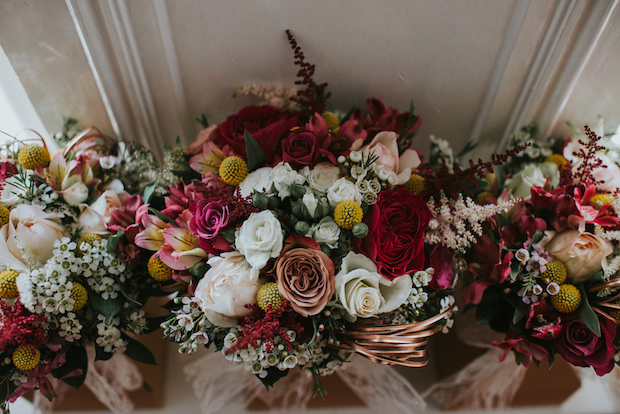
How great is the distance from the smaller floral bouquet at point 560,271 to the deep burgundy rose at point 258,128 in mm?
521

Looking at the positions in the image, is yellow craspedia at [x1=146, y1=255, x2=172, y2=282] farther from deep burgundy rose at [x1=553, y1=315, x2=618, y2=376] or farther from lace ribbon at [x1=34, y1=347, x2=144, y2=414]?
deep burgundy rose at [x1=553, y1=315, x2=618, y2=376]

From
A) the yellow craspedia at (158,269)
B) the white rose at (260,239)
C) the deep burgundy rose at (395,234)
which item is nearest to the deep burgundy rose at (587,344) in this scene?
the deep burgundy rose at (395,234)

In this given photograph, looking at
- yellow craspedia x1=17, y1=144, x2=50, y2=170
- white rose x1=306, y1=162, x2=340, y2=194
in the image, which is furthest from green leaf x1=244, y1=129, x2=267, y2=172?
yellow craspedia x1=17, y1=144, x2=50, y2=170

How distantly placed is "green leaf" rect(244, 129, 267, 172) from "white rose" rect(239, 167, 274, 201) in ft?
0.06

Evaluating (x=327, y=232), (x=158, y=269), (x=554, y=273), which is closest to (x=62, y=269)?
(x=158, y=269)

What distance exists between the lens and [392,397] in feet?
3.32

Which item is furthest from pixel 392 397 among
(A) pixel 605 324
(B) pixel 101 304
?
(B) pixel 101 304

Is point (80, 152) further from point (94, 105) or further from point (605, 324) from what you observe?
point (605, 324)

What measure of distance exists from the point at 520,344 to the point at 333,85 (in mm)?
785

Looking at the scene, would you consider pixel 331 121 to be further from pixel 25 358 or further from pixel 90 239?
pixel 25 358

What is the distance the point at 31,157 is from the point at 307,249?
0.67 metres

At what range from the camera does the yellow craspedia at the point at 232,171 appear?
80 centimetres

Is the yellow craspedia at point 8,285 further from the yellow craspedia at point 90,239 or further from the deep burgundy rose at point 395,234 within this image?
the deep burgundy rose at point 395,234

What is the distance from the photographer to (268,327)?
66 centimetres
